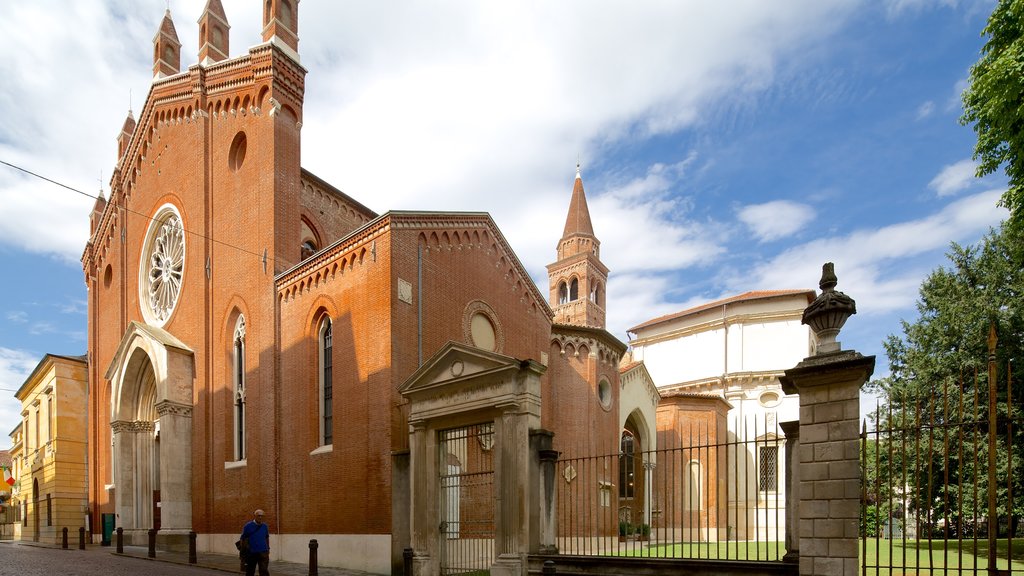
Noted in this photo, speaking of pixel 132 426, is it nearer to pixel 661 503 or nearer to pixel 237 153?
pixel 237 153

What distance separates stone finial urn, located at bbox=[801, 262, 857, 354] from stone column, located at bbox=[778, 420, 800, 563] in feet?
3.55

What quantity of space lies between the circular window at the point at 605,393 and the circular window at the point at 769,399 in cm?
1498

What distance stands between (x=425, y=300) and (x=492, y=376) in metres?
4.79

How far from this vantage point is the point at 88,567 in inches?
608

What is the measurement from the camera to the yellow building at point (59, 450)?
27891 millimetres

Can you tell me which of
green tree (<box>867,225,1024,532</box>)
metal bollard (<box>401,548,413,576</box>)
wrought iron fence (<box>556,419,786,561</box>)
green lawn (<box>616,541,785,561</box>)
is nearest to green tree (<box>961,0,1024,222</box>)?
green tree (<box>867,225,1024,532</box>)

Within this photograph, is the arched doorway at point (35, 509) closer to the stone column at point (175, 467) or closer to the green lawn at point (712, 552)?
the stone column at point (175, 467)

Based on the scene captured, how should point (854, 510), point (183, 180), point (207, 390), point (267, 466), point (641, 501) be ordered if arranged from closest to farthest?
point (854, 510), point (267, 466), point (207, 390), point (183, 180), point (641, 501)

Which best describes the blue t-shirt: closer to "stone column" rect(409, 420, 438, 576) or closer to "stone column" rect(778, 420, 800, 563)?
"stone column" rect(409, 420, 438, 576)

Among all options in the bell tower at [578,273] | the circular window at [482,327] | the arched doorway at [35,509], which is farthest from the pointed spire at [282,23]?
the bell tower at [578,273]

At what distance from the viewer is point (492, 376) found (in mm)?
12039

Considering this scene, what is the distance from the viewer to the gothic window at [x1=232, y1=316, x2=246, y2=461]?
1973 centimetres

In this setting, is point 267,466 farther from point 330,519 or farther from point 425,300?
point 425,300

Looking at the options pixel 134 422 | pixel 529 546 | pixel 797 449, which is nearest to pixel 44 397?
pixel 134 422
